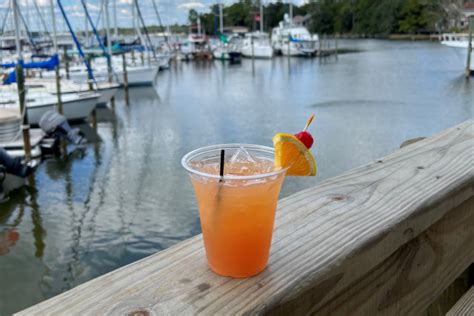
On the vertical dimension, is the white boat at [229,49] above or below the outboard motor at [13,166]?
above

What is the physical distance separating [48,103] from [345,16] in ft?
247

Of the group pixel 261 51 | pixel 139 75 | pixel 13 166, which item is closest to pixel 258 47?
pixel 261 51

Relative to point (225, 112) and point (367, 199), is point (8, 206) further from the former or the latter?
point (225, 112)

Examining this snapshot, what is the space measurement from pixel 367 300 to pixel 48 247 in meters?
6.30

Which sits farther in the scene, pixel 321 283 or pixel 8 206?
pixel 8 206

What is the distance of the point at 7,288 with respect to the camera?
5363 mm

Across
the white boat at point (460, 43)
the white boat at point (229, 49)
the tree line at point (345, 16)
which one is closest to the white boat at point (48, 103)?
the white boat at point (460, 43)

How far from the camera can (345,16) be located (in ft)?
266

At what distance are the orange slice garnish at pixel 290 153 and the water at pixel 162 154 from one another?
5.04 meters

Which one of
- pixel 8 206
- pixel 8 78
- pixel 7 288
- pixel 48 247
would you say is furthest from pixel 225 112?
pixel 7 288

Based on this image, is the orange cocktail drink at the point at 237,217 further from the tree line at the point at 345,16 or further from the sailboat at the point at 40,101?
the tree line at the point at 345,16

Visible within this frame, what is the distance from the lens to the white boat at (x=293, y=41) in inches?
1740

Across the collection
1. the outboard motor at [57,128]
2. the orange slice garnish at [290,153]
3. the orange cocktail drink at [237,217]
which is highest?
the orange slice garnish at [290,153]

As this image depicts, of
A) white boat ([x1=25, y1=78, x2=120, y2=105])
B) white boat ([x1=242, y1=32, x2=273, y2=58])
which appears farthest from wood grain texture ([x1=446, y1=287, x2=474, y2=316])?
white boat ([x1=242, y1=32, x2=273, y2=58])
